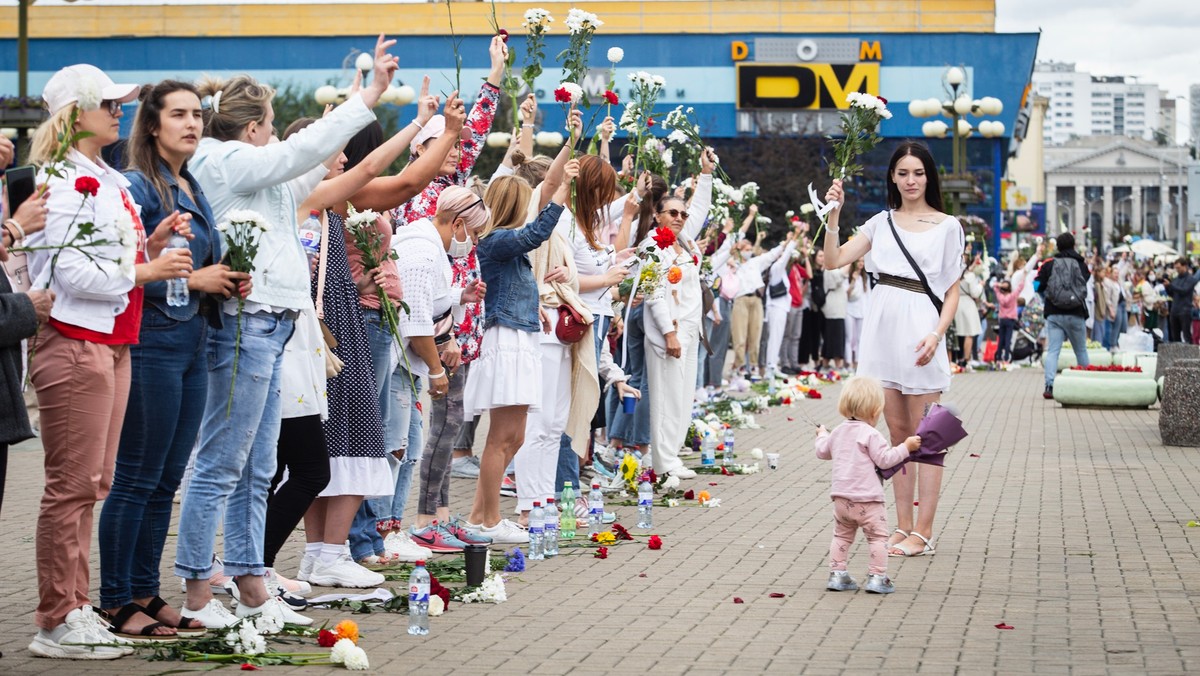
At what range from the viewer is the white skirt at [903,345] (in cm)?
890

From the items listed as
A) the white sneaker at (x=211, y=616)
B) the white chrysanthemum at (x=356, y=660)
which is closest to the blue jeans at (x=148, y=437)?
the white sneaker at (x=211, y=616)

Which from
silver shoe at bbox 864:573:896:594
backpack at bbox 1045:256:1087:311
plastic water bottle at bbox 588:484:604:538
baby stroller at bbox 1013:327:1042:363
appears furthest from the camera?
baby stroller at bbox 1013:327:1042:363

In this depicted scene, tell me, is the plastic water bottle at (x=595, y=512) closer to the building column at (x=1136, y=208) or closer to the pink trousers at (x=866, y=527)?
the pink trousers at (x=866, y=527)

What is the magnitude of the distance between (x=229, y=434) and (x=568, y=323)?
3.58 metres

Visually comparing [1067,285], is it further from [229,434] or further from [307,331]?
[229,434]

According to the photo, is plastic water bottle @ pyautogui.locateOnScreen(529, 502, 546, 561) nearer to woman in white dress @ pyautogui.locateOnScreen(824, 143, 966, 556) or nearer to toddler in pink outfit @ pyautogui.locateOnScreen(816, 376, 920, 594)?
toddler in pink outfit @ pyautogui.locateOnScreen(816, 376, 920, 594)

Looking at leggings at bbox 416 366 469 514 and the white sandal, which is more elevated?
leggings at bbox 416 366 469 514

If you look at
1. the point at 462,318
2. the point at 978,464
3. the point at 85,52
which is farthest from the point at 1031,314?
the point at 85,52

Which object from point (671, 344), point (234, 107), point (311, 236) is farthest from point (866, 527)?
point (671, 344)

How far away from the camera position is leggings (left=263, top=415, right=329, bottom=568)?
7031 millimetres

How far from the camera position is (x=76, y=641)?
6066mm

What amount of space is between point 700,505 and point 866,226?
9.08ft

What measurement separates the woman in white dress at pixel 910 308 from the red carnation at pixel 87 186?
4.48 meters

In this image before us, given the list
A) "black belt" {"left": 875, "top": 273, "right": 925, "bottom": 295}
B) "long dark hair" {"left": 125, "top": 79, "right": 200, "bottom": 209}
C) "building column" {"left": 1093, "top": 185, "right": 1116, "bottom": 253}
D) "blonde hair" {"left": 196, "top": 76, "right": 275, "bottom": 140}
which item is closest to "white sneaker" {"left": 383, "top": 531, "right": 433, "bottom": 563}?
"blonde hair" {"left": 196, "top": 76, "right": 275, "bottom": 140}
